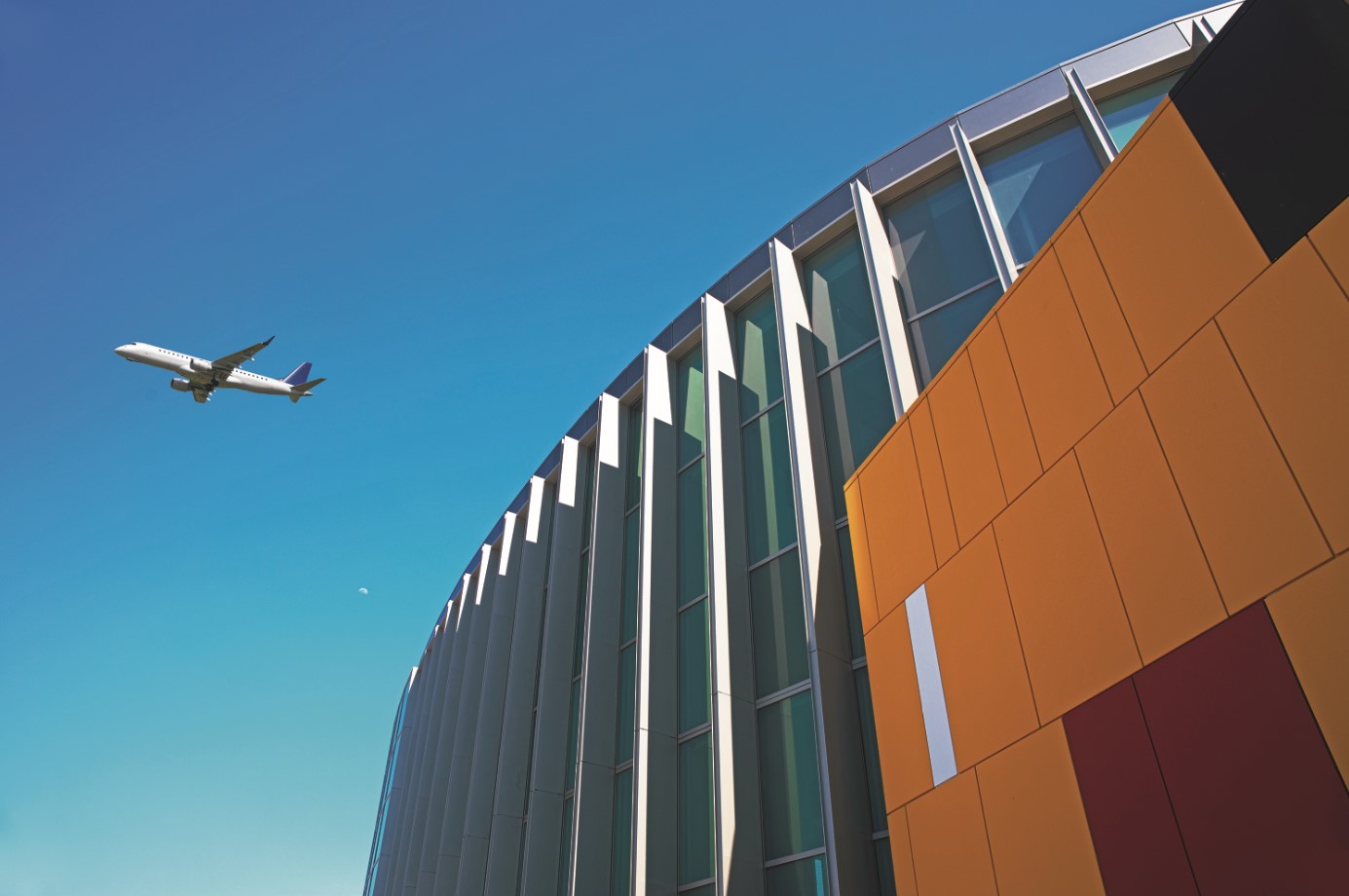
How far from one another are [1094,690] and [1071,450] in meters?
1.77

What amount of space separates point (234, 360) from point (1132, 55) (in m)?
42.2

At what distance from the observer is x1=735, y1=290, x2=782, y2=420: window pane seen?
14781 millimetres

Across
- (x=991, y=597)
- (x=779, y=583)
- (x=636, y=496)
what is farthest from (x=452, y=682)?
(x=991, y=597)

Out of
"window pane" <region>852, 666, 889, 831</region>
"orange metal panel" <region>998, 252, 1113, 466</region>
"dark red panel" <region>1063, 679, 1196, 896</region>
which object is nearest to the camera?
"dark red panel" <region>1063, 679, 1196, 896</region>

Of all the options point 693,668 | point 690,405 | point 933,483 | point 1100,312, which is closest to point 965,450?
point 933,483

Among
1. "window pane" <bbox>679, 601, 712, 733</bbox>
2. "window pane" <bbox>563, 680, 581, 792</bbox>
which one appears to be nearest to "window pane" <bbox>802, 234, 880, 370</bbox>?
"window pane" <bbox>679, 601, 712, 733</bbox>

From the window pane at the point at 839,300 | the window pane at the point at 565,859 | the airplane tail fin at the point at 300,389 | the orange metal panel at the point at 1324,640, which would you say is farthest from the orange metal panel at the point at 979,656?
the airplane tail fin at the point at 300,389

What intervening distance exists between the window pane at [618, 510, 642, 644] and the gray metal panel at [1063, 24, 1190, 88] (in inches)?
417

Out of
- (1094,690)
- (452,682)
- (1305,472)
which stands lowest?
(1094,690)

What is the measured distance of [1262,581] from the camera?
4742mm

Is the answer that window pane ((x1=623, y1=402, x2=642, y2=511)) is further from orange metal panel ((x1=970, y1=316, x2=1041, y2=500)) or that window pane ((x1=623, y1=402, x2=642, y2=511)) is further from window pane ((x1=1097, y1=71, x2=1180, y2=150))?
orange metal panel ((x1=970, y1=316, x2=1041, y2=500))

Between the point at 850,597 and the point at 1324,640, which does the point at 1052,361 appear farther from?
the point at 850,597

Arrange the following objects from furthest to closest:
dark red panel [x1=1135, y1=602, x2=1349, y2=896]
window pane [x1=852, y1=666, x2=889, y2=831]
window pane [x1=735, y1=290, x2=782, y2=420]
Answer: window pane [x1=735, y1=290, x2=782, y2=420] → window pane [x1=852, y1=666, x2=889, y2=831] → dark red panel [x1=1135, y1=602, x2=1349, y2=896]

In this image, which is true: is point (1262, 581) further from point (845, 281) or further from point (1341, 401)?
point (845, 281)
